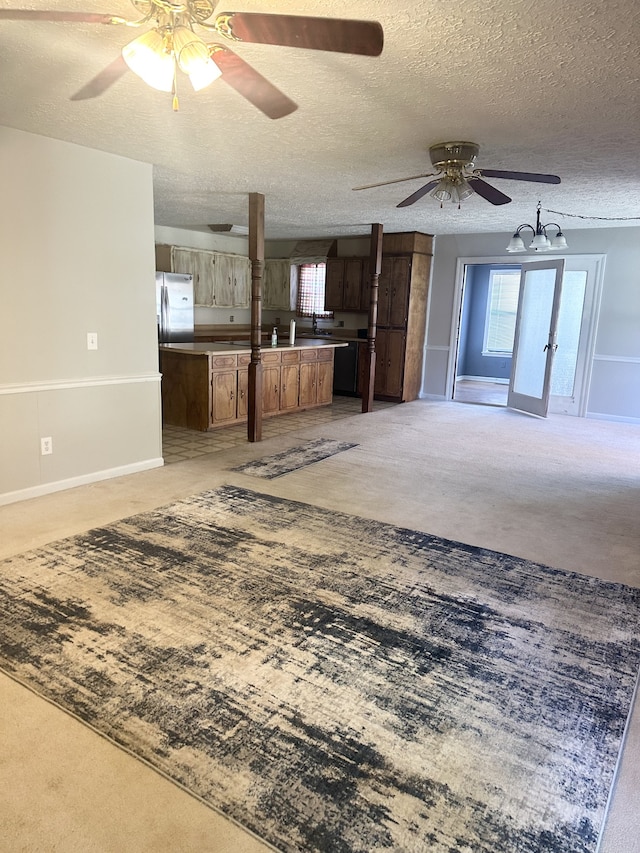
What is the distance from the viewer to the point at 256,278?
554 cm

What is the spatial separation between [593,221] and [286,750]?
7.00 m

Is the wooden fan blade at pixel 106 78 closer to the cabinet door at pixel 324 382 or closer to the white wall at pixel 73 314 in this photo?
the white wall at pixel 73 314

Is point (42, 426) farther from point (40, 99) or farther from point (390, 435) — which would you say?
point (390, 435)

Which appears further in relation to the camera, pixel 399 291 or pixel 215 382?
pixel 399 291

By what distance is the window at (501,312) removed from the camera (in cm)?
1061

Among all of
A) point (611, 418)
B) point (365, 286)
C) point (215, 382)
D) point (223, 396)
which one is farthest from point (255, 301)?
point (611, 418)

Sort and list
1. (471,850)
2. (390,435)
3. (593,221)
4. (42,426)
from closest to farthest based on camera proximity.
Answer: (471,850)
(42,426)
(390,435)
(593,221)

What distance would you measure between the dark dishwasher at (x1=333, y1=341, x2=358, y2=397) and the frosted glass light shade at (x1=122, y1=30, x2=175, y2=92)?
6966 mm

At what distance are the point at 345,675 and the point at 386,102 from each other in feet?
8.77

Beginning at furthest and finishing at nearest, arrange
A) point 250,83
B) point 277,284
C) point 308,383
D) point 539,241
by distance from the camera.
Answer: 1. point 277,284
2. point 308,383
3. point 539,241
4. point 250,83

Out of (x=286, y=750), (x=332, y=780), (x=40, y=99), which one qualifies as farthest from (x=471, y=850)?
(x=40, y=99)

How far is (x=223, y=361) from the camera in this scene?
621cm

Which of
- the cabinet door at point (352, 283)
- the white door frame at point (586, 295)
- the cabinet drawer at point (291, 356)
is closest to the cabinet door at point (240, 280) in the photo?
the cabinet door at point (352, 283)

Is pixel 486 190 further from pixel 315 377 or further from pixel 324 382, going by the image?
pixel 324 382
